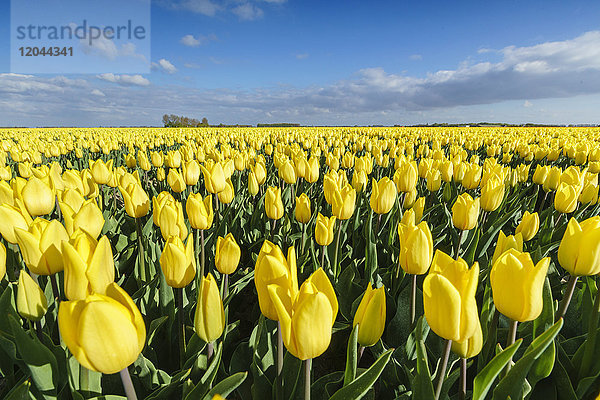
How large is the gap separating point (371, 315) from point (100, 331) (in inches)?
29.6

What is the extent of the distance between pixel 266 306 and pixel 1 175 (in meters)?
4.30

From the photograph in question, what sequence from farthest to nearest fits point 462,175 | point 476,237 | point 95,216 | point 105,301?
point 462,175 → point 476,237 → point 95,216 → point 105,301

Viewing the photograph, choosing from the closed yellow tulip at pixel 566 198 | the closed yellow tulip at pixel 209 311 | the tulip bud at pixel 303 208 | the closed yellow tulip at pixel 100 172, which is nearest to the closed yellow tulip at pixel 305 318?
the closed yellow tulip at pixel 209 311

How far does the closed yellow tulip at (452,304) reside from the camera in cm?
85

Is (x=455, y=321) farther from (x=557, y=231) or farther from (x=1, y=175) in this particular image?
(x=1, y=175)

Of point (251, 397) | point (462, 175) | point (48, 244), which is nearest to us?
point (48, 244)

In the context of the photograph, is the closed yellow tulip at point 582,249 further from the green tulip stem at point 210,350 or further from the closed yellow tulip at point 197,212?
the closed yellow tulip at point 197,212

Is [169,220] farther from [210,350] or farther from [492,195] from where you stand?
[492,195]

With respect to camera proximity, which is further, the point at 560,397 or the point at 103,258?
the point at 560,397

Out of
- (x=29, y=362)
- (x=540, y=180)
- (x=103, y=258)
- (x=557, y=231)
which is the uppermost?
(x=540, y=180)

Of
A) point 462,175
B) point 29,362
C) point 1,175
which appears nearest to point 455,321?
point 29,362

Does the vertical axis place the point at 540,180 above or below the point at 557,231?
above

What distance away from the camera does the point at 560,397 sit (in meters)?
1.26

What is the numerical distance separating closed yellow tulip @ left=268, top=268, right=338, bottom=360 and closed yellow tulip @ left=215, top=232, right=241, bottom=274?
0.58m
